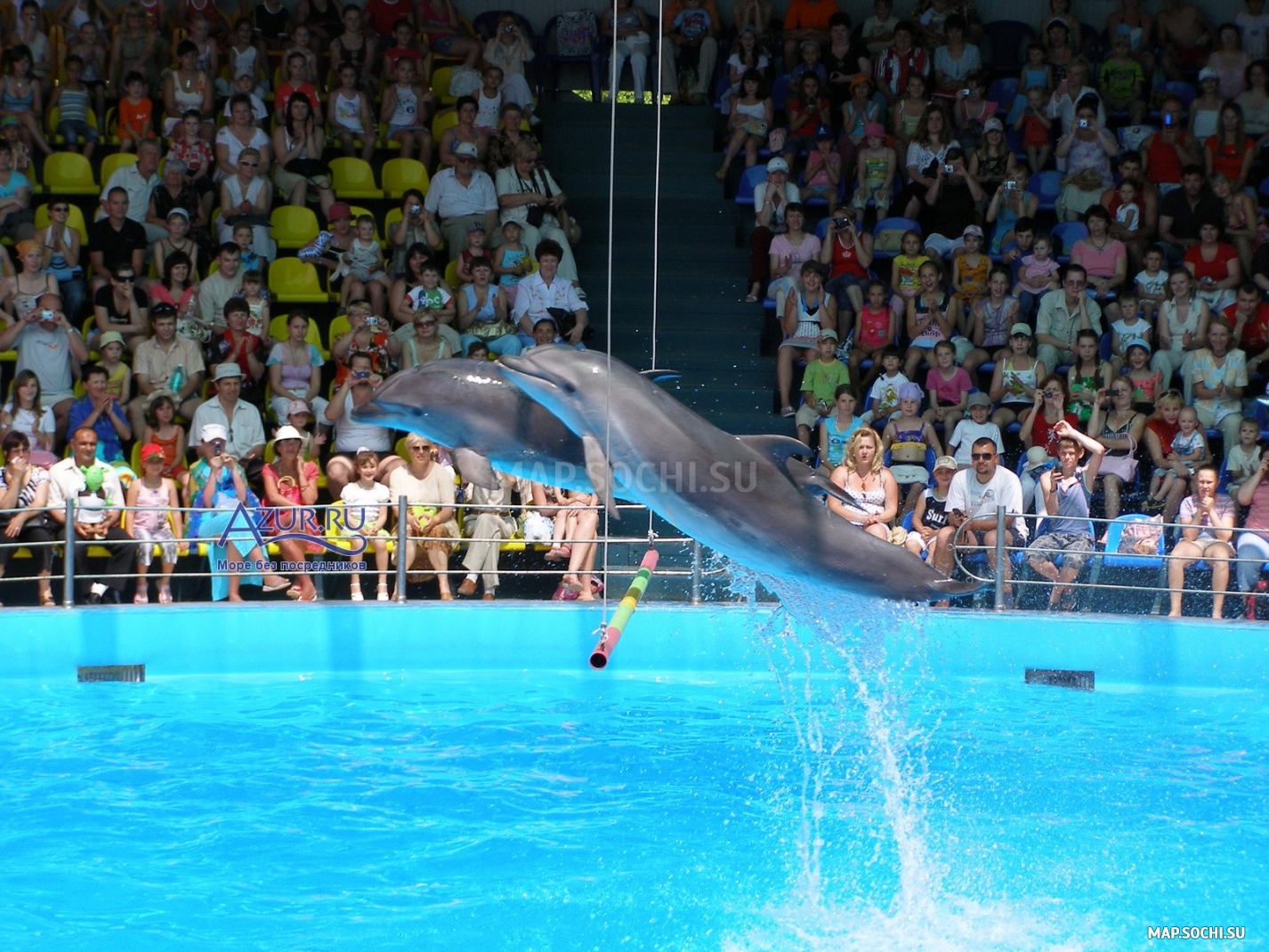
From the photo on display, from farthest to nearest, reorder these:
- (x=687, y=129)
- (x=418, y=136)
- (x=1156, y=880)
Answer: (x=687, y=129), (x=418, y=136), (x=1156, y=880)

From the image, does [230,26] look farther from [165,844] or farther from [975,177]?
[165,844]

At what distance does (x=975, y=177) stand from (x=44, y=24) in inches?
356

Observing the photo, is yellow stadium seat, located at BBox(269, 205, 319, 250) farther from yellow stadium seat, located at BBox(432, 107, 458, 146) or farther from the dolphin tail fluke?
the dolphin tail fluke

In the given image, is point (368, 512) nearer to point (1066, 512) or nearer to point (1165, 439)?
point (1066, 512)

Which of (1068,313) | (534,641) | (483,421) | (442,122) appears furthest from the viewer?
(442,122)

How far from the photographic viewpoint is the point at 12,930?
6.44m

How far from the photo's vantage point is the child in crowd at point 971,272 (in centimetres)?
1369

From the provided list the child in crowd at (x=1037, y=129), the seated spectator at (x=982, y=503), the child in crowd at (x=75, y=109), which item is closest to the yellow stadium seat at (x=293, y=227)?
the child in crowd at (x=75, y=109)

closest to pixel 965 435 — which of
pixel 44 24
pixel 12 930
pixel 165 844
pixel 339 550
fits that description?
pixel 339 550

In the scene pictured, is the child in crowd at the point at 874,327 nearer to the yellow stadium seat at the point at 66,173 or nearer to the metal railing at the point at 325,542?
the metal railing at the point at 325,542

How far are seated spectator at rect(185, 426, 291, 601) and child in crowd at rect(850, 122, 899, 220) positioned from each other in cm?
653

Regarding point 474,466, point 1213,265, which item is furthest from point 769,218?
point 474,466

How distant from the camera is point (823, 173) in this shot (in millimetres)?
14570

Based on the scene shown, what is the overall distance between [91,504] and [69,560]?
77 centimetres
